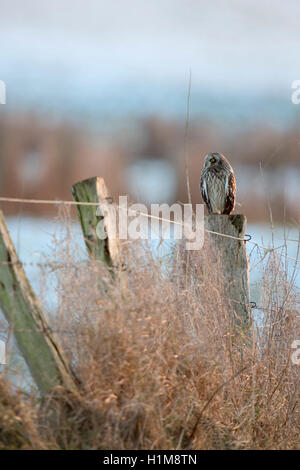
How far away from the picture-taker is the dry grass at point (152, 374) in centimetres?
300

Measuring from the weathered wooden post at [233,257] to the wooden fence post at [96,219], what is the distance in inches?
51.8

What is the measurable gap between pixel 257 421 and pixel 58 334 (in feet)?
4.87

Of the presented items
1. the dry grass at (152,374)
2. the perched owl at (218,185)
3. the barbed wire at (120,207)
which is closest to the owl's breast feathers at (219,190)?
the perched owl at (218,185)

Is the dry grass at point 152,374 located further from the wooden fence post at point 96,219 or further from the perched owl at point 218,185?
the perched owl at point 218,185

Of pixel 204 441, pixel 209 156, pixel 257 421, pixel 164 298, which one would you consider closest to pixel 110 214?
pixel 164 298

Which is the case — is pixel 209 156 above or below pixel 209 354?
above

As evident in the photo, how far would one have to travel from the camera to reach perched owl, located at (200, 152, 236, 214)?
555 cm

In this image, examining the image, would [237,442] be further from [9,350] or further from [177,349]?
[9,350]

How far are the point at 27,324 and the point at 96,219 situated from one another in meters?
0.60

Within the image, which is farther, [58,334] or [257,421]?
[257,421]

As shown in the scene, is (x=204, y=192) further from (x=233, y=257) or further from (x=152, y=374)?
(x=152, y=374)

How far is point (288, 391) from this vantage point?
4.28 meters

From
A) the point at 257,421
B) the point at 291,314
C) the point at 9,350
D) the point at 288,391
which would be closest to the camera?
the point at 9,350

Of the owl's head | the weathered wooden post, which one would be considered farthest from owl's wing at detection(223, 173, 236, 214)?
the weathered wooden post
